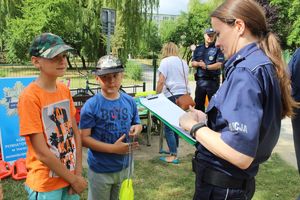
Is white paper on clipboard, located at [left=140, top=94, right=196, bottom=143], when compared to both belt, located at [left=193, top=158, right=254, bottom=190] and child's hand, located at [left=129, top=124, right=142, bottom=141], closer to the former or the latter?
child's hand, located at [left=129, top=124, right=142, bottom=141]

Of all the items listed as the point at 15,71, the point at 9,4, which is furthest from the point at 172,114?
the point at 9,4

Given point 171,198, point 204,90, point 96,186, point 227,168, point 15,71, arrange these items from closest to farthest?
point 227,168 < point 96,186 < point 171,198 < point 204,90 < point 15,71

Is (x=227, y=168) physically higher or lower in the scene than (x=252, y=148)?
lower

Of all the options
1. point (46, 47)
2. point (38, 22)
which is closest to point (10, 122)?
point (46, 47)

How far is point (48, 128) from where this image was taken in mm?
1913

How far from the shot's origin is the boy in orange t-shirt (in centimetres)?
184

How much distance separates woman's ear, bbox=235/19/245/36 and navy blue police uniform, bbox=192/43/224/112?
3.89 metres

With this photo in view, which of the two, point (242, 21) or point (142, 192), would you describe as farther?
point (142, 192)

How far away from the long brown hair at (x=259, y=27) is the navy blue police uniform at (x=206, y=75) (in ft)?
12.6

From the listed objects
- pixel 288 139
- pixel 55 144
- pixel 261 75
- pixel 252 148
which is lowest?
pixel 288 139

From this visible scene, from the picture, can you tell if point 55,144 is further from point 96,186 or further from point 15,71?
point 15,71

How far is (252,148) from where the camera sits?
1.34m

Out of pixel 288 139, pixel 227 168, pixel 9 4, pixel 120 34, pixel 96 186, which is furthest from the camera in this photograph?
pixel 120 34

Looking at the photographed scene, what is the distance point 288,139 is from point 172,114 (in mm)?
4488
